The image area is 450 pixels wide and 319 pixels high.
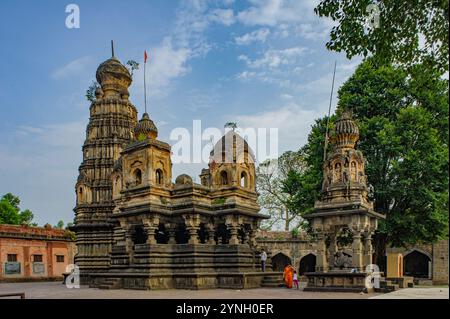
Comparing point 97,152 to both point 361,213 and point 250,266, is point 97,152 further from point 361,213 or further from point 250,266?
point 361,213

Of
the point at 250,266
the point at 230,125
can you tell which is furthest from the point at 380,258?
the point at 230,125

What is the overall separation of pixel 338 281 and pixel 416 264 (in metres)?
22.1

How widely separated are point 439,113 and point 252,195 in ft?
36.5

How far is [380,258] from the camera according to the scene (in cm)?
2667

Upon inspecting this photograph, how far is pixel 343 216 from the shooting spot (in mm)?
19859

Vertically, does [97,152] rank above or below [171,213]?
above

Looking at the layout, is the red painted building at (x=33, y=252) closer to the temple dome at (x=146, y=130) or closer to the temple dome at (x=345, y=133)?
the temple dome at (x=146, y=130)

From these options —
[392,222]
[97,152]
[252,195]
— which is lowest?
[392,222]

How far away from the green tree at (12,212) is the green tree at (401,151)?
3510 centimetres

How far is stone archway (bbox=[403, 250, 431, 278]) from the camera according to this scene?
37.5 metres

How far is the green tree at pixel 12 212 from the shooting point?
49.5 metres

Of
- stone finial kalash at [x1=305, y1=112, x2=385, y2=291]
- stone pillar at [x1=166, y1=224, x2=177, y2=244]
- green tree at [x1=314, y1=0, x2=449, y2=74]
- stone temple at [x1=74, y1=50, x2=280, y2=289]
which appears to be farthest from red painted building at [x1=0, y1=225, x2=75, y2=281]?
green tree at [x1=314, y1=0, x2=449, y2=74]

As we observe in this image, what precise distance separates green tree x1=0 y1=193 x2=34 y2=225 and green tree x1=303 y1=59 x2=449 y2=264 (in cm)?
3510

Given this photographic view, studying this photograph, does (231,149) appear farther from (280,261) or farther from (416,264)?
(416,264)
